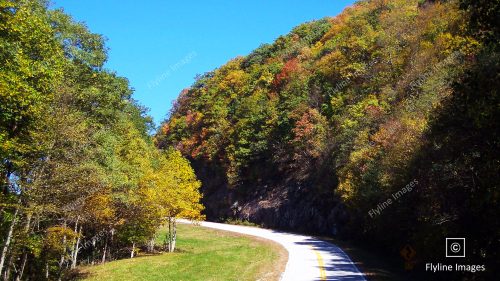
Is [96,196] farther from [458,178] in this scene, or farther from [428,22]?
[428,22]

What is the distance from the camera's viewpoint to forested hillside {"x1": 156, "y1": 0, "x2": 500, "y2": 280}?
1370cm

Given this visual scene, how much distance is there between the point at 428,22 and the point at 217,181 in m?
40.7

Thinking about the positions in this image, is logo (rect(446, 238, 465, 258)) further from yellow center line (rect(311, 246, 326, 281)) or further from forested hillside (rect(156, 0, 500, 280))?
yellow center line (rect(311, 246, 326, 281))

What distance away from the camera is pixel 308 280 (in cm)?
1802

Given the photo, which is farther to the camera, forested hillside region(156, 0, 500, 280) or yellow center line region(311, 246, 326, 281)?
yellow center line region(311, 246, 326, 281)

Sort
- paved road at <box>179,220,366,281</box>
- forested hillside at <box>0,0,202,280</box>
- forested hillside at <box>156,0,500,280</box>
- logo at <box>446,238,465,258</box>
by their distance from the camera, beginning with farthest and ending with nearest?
paved road at <box>179,220,366,281</box> < forested hillside at <box>0,0,202,280</box> < logo at <box>446,238,465,258</box> < forested hillside at <box>156,0,500,280</box>

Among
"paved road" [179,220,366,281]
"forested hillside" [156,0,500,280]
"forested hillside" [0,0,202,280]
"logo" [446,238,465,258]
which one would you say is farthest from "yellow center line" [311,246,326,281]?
"forested hillside" [0,0,202,280]

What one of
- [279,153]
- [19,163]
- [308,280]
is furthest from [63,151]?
[279,153]

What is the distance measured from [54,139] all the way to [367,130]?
25062 millimetres

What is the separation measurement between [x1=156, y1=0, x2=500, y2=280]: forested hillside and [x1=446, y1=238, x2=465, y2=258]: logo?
0.28m

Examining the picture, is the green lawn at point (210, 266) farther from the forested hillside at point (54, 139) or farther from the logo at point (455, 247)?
the logo at point (455, 247)

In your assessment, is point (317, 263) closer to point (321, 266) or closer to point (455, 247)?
point (321, 266)

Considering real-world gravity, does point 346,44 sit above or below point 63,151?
above

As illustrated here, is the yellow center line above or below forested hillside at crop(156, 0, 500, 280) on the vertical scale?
below
